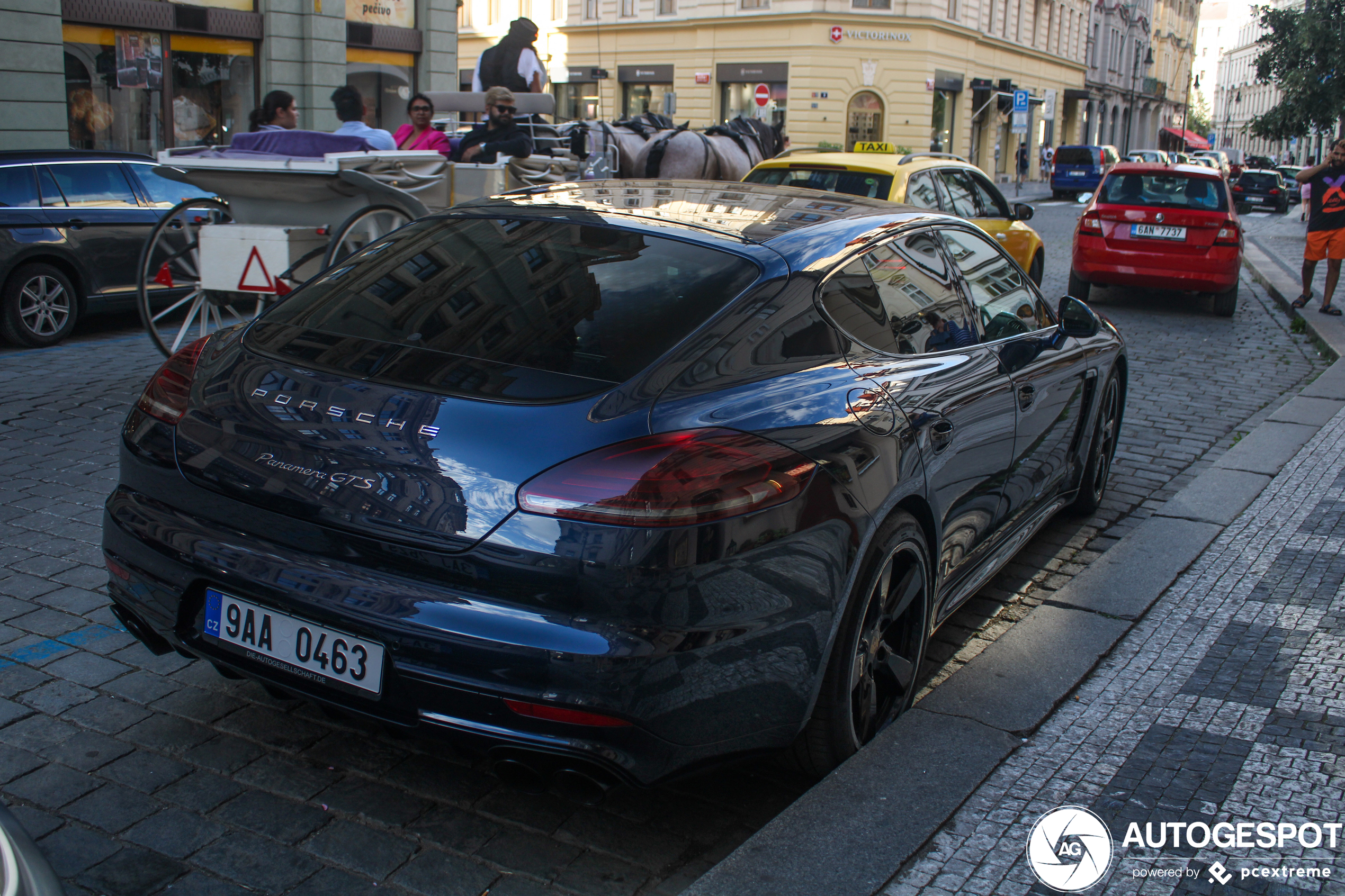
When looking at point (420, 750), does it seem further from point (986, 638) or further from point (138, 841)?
point (986, 638)

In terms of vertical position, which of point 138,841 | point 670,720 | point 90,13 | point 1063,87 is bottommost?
point 138,841

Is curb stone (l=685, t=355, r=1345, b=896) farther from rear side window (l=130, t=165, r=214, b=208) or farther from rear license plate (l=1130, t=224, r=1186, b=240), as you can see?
rear license plate (l=1130, t=224, r=1186, b=240)

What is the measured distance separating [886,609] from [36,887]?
2.22 m

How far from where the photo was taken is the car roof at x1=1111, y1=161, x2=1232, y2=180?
13.3 metres

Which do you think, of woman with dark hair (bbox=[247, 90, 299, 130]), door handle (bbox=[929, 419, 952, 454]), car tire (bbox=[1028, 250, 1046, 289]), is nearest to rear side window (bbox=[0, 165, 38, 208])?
woman with dark hair (bbox=[247, 90, 299, 130])

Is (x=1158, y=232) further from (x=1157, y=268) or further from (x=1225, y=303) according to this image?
(x=1225, y=303)

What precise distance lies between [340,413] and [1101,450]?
13.4ft

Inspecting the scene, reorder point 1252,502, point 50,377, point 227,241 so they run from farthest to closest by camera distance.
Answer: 1. point 50,377
2. point 227,241
3. point 1252,502

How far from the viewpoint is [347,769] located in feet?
10.4

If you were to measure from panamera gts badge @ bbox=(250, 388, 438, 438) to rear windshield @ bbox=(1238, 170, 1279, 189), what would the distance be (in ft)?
154

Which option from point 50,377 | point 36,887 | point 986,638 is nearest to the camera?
point 36,887

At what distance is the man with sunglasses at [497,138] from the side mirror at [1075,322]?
5797mm

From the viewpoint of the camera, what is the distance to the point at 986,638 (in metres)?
4.32

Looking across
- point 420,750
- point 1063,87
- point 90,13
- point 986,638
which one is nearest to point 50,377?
point 420,750
